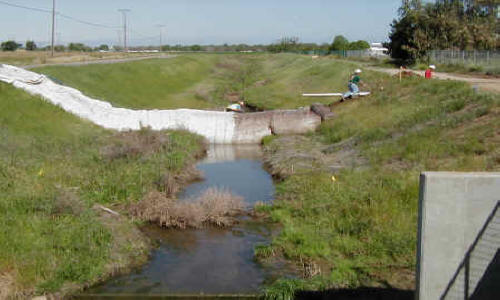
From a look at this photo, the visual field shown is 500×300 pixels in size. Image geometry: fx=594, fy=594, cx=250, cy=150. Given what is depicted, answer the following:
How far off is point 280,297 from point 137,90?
129 ft

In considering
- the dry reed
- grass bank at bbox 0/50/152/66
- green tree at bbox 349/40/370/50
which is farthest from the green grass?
green tree at bbox 349/40/370/50

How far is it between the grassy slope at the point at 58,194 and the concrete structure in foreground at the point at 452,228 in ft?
20.6

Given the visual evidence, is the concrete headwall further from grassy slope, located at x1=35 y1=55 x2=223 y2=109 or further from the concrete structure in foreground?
the concrete structure in foreground

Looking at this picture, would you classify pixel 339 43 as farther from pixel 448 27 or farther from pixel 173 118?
pixel 173 118

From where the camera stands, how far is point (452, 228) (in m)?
8.41

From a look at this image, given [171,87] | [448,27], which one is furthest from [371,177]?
[448,27]

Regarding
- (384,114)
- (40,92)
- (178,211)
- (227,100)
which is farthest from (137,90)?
(178,211)

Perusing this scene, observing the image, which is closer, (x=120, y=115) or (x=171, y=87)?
(x=120, y=115)

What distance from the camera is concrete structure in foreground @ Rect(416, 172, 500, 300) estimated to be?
8.27m

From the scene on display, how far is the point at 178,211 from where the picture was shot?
1514 cm

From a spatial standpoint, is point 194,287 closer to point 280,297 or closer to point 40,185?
point 280,297

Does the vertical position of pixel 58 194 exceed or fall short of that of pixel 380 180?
it falls short

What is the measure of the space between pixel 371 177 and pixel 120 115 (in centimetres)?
1606

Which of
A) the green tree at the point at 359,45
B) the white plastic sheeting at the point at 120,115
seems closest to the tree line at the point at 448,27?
the white plastic sheeting at the point at 120,115
